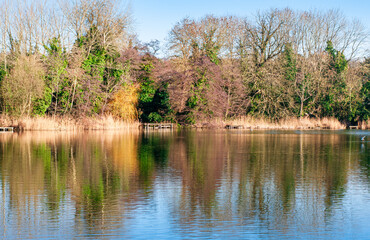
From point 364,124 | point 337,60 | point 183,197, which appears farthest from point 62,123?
point 364,124

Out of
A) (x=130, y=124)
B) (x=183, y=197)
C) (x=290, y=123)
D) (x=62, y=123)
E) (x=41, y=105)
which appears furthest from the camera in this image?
(x=290, y=123)

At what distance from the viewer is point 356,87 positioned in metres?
51.2

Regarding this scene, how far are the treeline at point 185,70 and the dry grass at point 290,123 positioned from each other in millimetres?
1156

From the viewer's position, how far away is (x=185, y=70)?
152 ft

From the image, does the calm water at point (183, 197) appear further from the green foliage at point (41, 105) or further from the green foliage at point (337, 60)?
the green foliage at point (337, 60)

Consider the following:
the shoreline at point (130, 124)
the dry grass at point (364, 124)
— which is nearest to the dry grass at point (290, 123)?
the shoreline at point (130, 124)

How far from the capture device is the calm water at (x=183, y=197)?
26.2ft

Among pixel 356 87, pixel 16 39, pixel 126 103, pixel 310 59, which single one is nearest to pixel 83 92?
pixel 126 103

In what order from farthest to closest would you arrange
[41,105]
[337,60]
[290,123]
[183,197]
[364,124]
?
[337,60] < [364,124] < [290,123] < [41,105] < [183,197]

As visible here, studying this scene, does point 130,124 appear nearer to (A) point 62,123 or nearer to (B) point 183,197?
(A) point 62,123

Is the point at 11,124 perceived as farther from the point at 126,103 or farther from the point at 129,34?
the point at 129,34

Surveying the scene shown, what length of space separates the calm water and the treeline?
21760 mm

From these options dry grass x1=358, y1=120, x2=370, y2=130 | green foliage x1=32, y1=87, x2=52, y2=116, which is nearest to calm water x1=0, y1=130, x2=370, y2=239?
green foliage x1=32, y1=87, x2=52, y2=116

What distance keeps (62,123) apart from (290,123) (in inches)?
935
